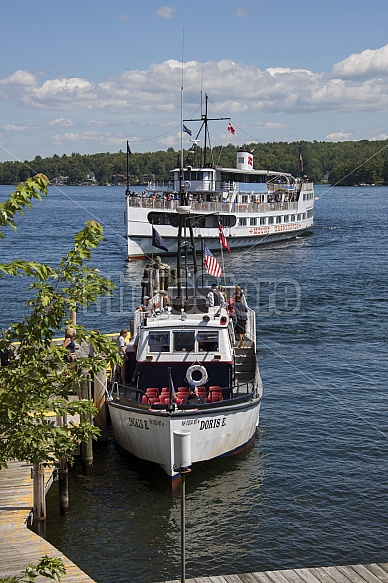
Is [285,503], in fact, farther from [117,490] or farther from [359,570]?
[359,570]

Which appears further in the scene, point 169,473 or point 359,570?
point 169,473

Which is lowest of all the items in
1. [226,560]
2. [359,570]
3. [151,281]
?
[226,560]

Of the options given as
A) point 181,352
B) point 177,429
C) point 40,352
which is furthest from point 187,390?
point 40,352

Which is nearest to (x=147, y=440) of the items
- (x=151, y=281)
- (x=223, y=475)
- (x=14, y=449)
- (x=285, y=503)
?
(x=223, y=475)

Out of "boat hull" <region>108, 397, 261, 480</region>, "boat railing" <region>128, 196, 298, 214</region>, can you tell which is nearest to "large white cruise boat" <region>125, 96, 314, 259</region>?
"boat railing" <region>128, 196, 298, 214</region>

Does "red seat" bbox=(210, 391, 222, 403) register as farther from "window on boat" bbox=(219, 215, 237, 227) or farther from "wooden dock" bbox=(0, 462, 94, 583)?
"window on boat" bbox=(219, 215, 237, 227)

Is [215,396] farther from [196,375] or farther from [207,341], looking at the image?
[207,341]

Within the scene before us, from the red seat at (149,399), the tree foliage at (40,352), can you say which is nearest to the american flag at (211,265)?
the red seat at (149,399)

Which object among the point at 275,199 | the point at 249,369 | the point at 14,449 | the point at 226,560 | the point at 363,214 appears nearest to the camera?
the point at 14,449

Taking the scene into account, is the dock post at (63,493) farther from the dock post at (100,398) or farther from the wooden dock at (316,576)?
the wooden dock at (316,576)

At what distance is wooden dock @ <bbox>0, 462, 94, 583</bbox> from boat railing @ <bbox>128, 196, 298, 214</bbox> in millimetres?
51799

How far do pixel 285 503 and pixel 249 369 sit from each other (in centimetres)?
638

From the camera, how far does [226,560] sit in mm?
16375

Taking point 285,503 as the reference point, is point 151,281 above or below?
above
